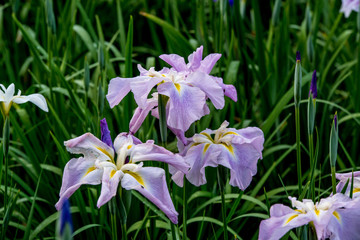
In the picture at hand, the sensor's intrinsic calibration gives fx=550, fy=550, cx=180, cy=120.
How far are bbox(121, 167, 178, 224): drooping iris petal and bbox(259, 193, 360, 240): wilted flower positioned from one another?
0.21 metres

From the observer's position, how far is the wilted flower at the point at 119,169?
3.90 ft

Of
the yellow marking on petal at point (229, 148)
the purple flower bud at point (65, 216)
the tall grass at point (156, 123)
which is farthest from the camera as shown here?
the tall grass at point (156, 123)

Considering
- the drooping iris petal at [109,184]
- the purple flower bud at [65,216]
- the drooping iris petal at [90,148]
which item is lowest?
the drooping iris petal at [109,184]

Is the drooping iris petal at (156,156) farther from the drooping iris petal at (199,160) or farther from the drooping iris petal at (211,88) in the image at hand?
the drooping iris petal at (211,88)

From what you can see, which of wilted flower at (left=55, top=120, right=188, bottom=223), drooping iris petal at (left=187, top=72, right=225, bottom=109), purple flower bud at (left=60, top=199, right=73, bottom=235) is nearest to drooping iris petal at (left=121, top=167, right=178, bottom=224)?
wilted flower at (left=55, top=120, right=188, bottom=223)

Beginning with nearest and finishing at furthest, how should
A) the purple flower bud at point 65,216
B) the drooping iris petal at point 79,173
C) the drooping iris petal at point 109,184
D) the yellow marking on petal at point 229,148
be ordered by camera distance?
1. the purple flower bud at point 65,216
2. the drooping iris petal at point 109,184
3. the drooping iris petal at point 79,173
4. the yellow marking on petal at point 229,148

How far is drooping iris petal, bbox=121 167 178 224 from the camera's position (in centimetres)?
118

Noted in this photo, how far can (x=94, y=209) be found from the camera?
2010mm

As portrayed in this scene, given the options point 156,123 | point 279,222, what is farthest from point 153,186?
point 156,123

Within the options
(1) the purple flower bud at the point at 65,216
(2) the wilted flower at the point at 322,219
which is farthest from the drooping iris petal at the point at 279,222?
(1) the purple flower bud at the point at 65,216

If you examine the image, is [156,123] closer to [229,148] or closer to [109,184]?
[229,148]

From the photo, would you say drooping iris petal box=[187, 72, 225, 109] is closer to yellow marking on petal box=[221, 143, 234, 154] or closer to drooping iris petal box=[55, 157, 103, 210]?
Answer: yellow marking on petal box=[221, 143, 234, 154]

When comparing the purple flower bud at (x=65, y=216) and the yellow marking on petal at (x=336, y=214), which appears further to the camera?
the yellow marking on petal at (x=336, y=214)

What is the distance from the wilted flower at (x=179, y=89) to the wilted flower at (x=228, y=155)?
0.08 m
